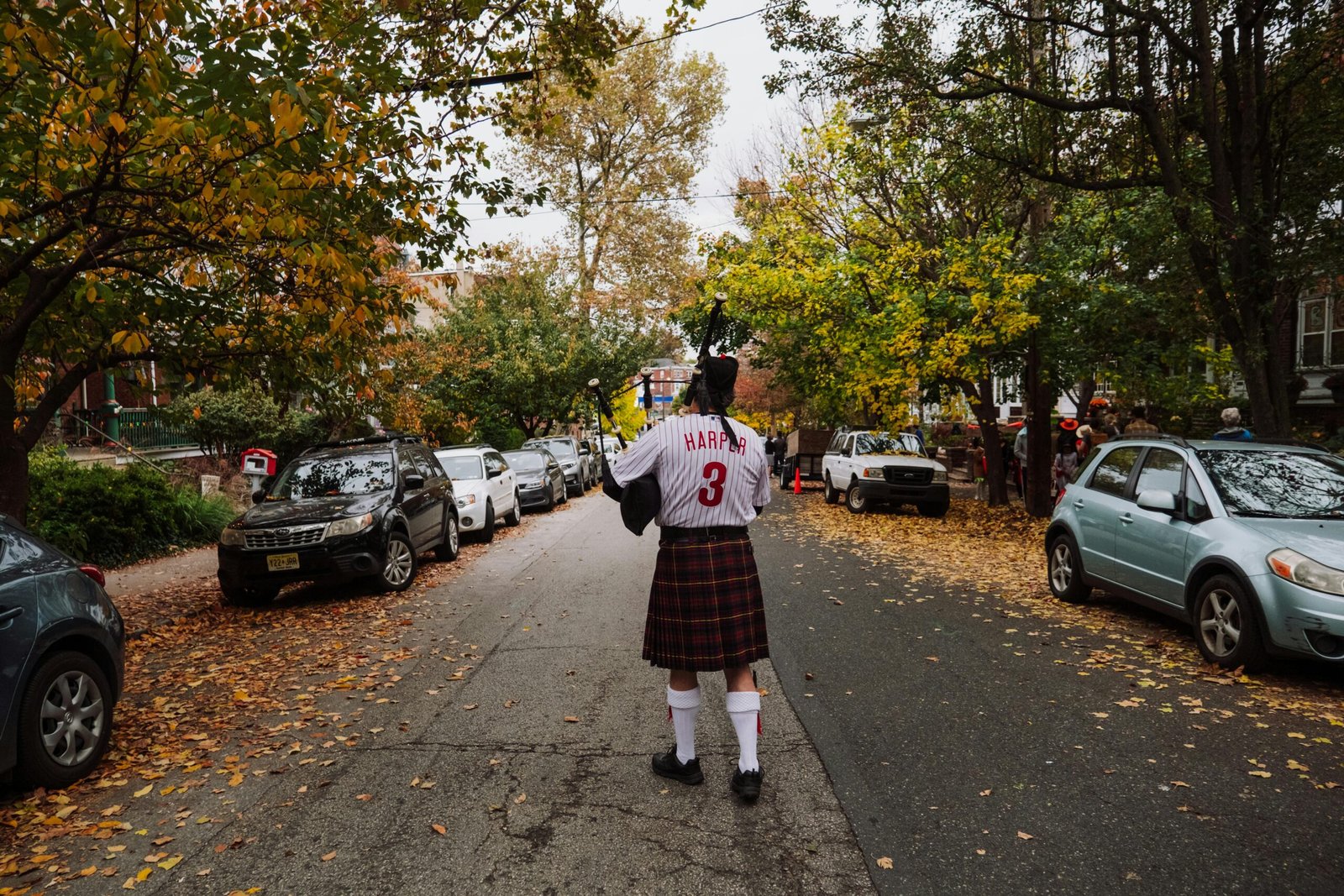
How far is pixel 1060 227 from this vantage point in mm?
15750

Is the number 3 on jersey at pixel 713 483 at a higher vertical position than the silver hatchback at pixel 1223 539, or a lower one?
higher

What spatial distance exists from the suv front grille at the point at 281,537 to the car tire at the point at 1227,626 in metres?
8.06

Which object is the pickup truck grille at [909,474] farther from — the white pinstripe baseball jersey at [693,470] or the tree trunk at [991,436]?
the white pinstripe baseball jersey at [693,470]

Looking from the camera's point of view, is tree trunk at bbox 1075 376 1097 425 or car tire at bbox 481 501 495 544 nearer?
car tire at bbox 481 501 495 544

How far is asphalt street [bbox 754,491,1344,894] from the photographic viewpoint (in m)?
3.39

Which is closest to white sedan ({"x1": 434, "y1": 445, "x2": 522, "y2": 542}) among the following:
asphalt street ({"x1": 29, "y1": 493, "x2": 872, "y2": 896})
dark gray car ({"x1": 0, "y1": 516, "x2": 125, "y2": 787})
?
asphalt street ({"x1": 29, "y1": 493, "x2": 872, "y2": 896})

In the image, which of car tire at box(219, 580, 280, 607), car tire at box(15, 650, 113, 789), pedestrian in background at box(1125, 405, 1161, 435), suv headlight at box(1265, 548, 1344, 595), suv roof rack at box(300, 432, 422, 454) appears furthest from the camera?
pedestrian in background at box(1125, 405, 1161, 435)

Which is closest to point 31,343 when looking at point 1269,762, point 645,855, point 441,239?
point 441,239

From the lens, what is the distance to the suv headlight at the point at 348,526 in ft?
30.7

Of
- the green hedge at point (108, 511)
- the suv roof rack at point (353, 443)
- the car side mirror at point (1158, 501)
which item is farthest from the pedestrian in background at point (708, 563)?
the green hedge at point (108, 511)

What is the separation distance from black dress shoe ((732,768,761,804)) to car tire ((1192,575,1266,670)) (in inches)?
154

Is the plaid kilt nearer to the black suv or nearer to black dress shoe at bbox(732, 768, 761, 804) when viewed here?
Answer: black dress shoe at bbox(732, 768, 761, 804)

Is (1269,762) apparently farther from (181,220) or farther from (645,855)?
(181,220)

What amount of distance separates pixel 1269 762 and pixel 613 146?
35.1 meters
